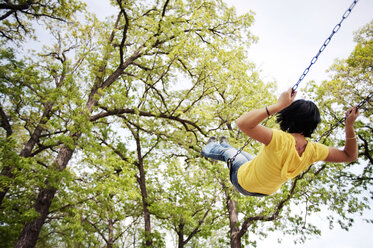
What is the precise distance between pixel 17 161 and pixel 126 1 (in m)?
4.94

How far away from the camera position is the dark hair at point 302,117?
199cm

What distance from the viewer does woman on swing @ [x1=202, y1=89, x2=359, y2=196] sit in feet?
5.58

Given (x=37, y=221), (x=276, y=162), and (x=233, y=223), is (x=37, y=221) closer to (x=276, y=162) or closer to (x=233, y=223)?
(x=276, y=162)

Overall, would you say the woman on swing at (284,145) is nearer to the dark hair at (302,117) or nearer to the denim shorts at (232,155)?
the dark hair at (302,117)

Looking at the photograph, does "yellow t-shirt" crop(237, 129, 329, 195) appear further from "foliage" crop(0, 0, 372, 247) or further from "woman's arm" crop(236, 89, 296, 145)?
"foliage" crop(0, 0, 372, 247)

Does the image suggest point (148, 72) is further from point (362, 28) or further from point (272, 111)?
point (362, 28)

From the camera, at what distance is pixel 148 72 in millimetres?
8125

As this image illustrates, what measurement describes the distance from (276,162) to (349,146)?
923mm

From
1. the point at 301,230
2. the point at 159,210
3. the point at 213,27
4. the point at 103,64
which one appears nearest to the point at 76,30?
the point at 103,64

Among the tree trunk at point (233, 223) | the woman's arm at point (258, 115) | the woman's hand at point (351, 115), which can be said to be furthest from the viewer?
the tree trunk at point (233, 223)

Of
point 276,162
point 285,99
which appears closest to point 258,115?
point 285,99

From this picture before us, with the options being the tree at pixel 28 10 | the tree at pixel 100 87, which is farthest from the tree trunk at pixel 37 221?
the tree at pixel 28 10

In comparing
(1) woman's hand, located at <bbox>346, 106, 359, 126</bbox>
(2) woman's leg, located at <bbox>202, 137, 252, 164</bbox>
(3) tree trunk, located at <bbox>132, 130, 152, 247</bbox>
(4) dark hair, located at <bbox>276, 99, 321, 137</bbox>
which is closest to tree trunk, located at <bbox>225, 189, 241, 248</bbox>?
(3) tree trunk, located at <bbox>132, 130, 152, 247</bbox>

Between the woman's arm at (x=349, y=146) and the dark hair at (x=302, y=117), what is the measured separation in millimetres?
449
